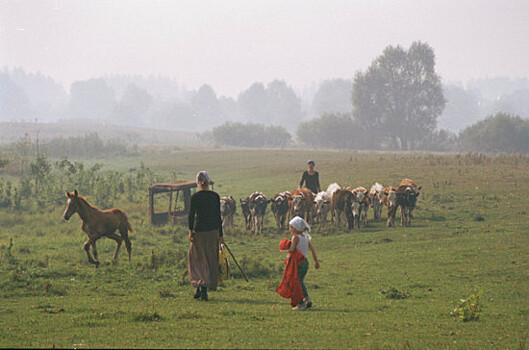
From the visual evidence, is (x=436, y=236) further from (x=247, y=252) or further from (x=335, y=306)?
(x=335, y=306)

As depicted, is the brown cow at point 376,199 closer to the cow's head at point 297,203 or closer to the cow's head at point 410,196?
the cow's head at point 410,196

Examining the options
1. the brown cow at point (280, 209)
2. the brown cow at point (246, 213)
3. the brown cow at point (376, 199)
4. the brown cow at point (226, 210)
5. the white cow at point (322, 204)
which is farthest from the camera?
the brown cow at point (376, 199)

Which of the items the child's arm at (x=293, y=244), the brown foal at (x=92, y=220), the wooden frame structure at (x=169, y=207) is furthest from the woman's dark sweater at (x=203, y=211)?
the wooden frame structure at (x=169, y=207)

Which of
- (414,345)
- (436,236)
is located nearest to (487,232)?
(436,236)

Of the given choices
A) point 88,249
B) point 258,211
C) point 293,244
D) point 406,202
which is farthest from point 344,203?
point 293,244

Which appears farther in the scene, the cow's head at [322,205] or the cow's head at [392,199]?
the cow's head at [322,205]

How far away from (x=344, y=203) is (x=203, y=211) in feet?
44.9

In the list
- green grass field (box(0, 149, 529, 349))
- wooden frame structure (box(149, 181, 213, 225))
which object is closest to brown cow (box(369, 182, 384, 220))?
green grass field (box(0, 149, 529, 349))

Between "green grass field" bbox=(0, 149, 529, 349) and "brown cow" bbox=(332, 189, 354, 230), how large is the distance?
734mm

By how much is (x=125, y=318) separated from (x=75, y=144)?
66.2 metres

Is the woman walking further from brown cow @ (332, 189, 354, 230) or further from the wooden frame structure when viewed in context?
brown cow @ (332, 189, 354, 230)

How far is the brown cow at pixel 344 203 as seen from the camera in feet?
78.7

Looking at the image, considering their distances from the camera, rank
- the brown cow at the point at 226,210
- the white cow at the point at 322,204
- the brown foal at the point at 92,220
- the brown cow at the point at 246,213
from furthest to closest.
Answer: the brown cow at the point at 246,213 < the white cow at the point at 322,204 < the brown cow at the point at 226,210 < the brown foal at the point at 92,220

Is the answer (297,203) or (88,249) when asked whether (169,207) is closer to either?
(297,203)
